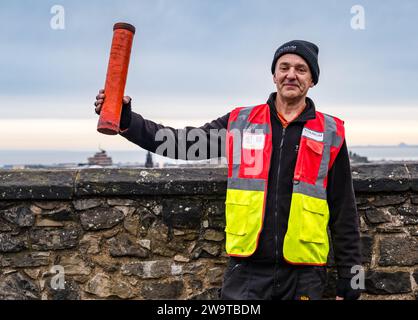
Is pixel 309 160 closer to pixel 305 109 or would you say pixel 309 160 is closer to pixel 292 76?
pixel 305 109

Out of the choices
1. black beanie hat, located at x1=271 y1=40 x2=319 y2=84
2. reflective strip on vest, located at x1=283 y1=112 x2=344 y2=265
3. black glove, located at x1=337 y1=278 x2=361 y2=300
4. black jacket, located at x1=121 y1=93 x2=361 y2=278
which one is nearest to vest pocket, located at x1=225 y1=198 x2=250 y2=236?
black jacket, located at x1=121 y1=93 x2=361 y2=278

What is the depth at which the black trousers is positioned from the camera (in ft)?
8.75

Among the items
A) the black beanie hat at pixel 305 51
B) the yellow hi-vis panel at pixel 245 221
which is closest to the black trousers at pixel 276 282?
the yellow hi-vis panel at pixel 245 221

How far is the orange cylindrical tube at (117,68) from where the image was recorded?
2.83 meters

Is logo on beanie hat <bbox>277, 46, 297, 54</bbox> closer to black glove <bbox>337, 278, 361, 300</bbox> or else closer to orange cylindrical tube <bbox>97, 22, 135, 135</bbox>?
orange cylindrical tube <bbox>97, 22, 135, 135</bbox>

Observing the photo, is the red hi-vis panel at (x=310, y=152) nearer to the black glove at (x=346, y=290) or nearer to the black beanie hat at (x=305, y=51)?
the black beanie hat at (x=305, y=51)

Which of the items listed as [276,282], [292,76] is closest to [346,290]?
[276,282]

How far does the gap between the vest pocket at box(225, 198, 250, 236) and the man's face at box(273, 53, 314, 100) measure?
62 cm

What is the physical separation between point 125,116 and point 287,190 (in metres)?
1.00

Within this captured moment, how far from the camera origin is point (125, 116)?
2.93m

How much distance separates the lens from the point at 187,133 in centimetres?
305

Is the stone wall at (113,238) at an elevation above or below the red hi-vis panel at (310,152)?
below
